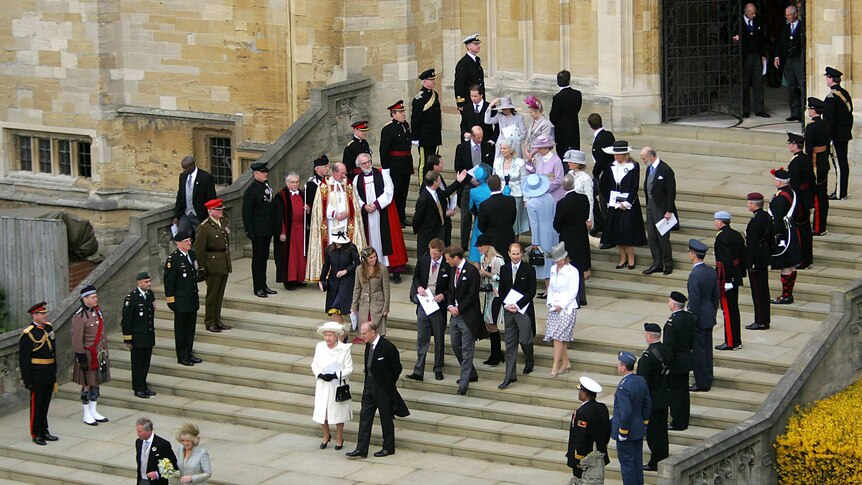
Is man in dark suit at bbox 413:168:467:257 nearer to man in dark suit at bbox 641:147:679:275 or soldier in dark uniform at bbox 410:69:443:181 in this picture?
soldier in dark uniform at bbox 410:69:443:181

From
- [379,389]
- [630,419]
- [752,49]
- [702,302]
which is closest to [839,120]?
[752,49]

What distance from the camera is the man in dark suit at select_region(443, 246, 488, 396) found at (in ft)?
70.6

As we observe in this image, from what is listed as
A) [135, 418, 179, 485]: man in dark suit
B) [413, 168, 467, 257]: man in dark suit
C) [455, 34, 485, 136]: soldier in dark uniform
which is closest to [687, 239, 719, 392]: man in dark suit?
[413, 168, 467, 257]: man in dark suit

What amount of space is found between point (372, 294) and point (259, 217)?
3017 mm

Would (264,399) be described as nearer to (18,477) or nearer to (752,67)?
(18,477)

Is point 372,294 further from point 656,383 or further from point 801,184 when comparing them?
point 801,184

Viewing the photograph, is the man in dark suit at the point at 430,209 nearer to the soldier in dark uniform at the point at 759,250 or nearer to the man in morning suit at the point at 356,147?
the man in morning suit at the point at 356,147

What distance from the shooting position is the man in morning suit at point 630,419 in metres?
18.9

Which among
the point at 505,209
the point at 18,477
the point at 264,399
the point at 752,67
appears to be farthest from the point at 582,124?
the point at 18,477

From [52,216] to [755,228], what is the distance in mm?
13003

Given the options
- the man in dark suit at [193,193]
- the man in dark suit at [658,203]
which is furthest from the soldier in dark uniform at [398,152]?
the man in dark suit at [658,203]

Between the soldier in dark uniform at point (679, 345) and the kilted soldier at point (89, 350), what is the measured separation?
23.3ft

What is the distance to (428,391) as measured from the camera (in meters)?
22.2

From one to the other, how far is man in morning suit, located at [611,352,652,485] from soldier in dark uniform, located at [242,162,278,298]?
23.5 ft
